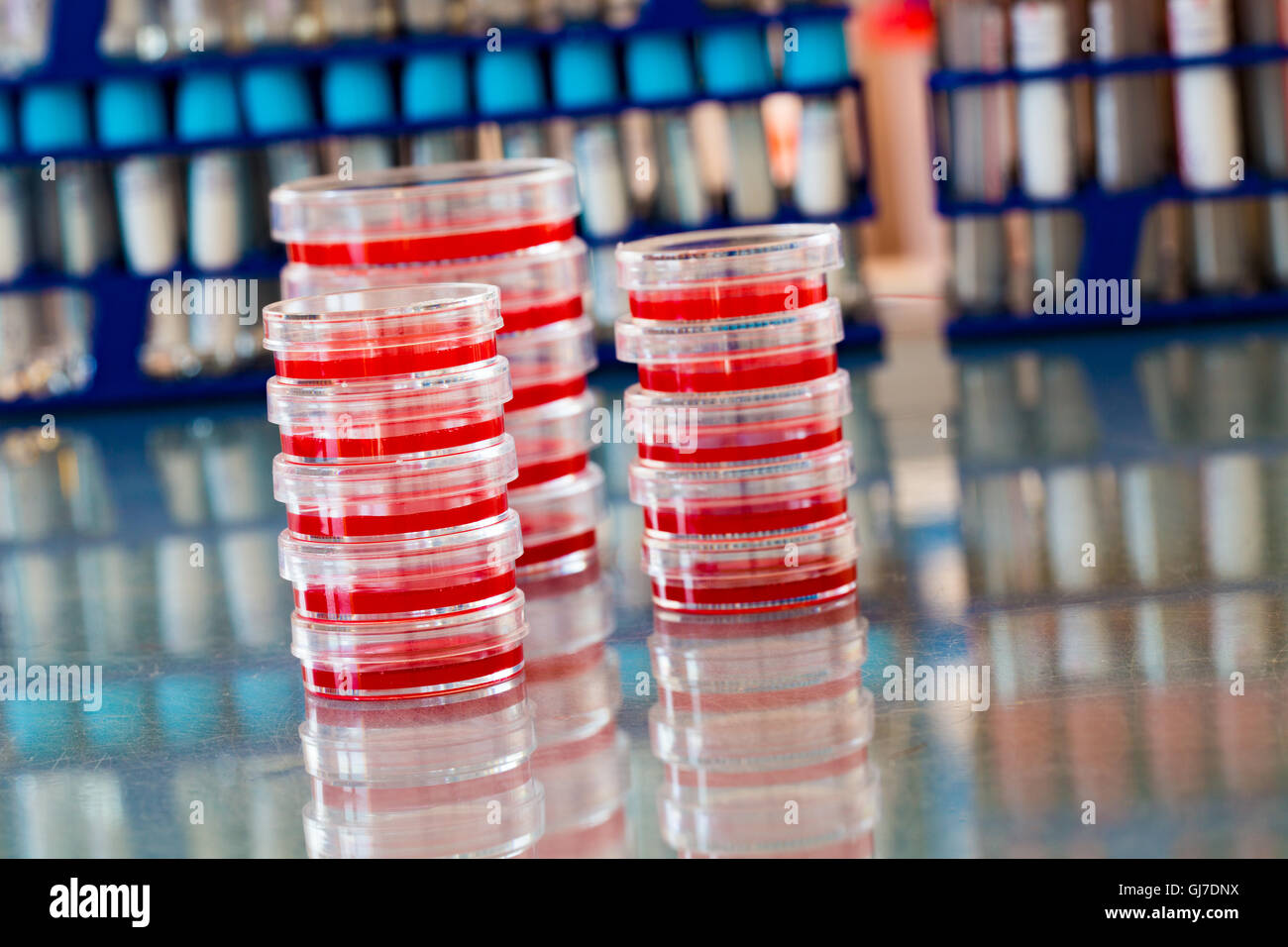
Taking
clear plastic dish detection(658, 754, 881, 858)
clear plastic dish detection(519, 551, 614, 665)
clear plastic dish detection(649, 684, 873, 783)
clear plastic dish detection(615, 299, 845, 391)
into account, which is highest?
clear plastic dish detection(615, 299, 845, 391)

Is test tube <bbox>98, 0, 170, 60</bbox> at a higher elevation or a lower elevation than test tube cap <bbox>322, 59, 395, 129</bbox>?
higher

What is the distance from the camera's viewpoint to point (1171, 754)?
86.8 inches

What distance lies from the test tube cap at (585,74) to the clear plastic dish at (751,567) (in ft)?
9.03

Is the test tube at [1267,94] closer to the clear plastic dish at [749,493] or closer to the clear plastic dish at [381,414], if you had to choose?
the clear plastic dish at [749,493]

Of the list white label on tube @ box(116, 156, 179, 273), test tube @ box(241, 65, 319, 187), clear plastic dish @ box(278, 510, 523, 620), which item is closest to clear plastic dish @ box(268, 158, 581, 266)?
clear plastic dish @ box(278, 510, 523, 620)

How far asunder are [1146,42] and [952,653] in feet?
11.0

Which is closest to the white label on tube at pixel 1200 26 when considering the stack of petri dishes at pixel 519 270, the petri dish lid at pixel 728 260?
the stack of petri dishes at pixel 519 270

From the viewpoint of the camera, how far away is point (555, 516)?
3.36 m

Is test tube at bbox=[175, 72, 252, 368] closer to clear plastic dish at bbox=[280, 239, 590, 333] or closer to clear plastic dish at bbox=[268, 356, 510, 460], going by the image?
clear plastic dish at bbox=[280, 239, 590, 333]

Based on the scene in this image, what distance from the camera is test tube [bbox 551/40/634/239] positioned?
5.43 meters

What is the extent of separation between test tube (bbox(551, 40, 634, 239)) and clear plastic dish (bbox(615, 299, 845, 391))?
101 inches

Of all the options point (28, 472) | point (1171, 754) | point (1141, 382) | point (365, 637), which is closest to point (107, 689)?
point (365, 637)
